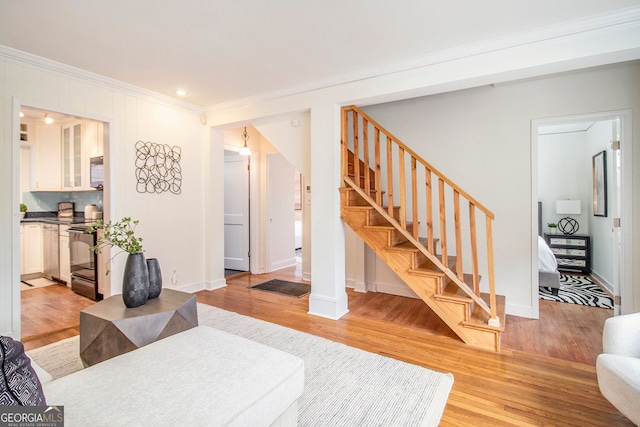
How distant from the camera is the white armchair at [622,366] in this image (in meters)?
1.42

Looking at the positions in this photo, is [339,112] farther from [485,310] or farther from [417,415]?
[417,415]

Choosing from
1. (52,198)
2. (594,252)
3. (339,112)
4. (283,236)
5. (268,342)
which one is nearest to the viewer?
(268,342)

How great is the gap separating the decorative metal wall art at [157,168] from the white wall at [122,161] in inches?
2.6

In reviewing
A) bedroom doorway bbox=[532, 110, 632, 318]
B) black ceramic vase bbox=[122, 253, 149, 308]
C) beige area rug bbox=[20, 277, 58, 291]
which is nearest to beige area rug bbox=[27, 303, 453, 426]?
black ceramic vase bbox=[122, 253, 149, 308]

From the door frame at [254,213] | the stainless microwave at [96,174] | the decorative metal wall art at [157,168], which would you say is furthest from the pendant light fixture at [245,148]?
the stainless microwave at [96,174]

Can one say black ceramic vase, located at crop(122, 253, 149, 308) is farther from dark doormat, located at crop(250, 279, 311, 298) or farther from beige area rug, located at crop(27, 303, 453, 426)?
dark doormat, located at crop(250, 279, 311, 298)

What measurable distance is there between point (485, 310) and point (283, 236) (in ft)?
12.5

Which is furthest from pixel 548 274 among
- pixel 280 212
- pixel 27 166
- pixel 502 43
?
pixel 27 166

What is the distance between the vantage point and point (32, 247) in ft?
15.9

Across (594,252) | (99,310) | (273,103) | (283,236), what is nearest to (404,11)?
(273,103)

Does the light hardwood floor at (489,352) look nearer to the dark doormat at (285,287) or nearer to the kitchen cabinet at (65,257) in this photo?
the dark doormat at (285,287)

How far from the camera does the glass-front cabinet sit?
4711 mm

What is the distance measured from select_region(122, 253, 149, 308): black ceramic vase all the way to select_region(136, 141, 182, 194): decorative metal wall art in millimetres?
1720

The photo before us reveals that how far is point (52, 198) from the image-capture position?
5395 mm
